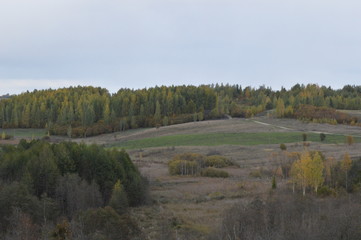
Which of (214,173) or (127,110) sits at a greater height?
(127,110)

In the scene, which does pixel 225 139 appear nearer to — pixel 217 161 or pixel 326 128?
pixel 217 161

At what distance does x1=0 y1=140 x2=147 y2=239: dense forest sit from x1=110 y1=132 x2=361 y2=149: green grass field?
49.4 meters

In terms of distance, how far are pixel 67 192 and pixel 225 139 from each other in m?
67.1

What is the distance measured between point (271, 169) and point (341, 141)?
3213 centimetres

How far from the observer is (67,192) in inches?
1548

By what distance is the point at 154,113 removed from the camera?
152875 mm

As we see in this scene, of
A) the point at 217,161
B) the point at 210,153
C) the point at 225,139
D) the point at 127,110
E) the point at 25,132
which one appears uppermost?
the point at 127,110

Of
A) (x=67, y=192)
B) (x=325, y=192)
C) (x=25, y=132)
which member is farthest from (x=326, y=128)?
(x=25, y=132)

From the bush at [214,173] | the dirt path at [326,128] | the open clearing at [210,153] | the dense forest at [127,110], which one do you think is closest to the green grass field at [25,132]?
the open clearing at [210,153]

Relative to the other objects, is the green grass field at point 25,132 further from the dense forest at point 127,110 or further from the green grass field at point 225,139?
the green grass field at point 225,139

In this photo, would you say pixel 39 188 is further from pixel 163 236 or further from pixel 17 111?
pixel 17 111

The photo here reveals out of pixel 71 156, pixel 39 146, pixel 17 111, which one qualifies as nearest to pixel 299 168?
pixel 71 156

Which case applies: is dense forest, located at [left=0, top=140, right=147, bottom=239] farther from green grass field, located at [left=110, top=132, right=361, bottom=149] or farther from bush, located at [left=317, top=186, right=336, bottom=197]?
green grass field, located at [left=110, top=132, right=361, bottom=149]

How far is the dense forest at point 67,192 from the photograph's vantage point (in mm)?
26984
